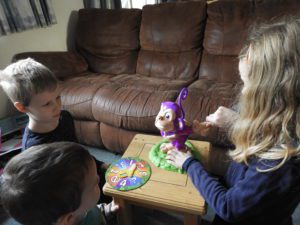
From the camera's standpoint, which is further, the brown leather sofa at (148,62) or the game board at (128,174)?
the brown leather sofa at (148,62)

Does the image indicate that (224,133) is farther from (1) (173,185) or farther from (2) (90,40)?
(2) (90,40)

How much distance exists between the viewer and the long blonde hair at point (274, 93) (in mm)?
595

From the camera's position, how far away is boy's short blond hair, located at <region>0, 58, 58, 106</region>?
0.93m

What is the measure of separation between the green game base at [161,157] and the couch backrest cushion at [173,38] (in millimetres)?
1011

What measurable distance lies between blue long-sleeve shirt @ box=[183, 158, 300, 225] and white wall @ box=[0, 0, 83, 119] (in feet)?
5.44

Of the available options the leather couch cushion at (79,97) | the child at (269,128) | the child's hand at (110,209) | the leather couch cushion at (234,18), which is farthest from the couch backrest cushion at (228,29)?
the child's hand at (110,209)

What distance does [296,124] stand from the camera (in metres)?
0.60

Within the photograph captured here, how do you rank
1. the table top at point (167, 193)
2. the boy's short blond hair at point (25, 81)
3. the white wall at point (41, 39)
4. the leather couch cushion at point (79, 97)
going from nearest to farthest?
the table top at point (167, 193) → the boy's short blond hair at point (25, 81) → the leather couch cushion at point (79, 97) → the white wall at point (41, 39)

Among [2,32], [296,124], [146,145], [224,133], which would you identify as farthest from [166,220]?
[2,32]

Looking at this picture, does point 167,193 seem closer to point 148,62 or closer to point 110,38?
point 148,62

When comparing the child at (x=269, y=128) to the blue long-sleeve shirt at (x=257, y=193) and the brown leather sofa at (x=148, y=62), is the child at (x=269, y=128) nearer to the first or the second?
the blue long-sleeve shirt at (x=257, y=193)

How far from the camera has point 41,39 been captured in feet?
6.73

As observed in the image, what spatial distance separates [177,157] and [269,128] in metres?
0.36

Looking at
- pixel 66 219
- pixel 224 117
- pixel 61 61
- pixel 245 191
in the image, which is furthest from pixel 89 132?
pixel 245 191
